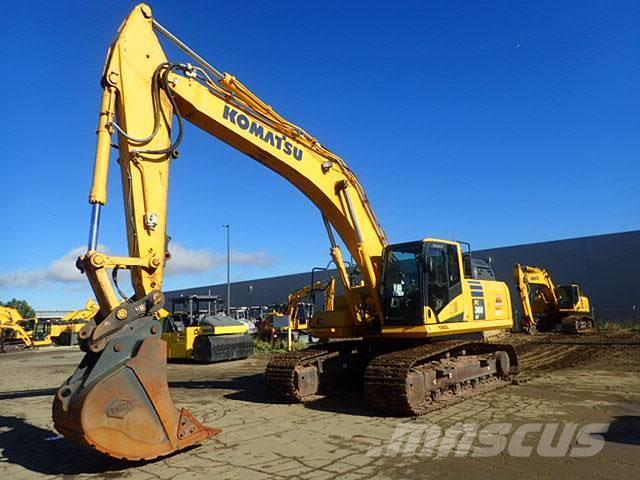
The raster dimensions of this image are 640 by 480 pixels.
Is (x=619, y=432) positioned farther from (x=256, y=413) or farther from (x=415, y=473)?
(x=256, y=413)

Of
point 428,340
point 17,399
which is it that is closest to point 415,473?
point 428,340

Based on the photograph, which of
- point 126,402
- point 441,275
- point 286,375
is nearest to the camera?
point 126,402

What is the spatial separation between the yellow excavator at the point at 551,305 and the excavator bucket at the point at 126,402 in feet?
74.5

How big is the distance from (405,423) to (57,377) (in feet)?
41.9

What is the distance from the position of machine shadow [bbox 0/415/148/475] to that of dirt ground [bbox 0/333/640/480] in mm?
14

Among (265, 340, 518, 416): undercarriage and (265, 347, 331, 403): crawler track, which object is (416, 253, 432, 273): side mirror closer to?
(265, 340, 518, 416): undercarriage

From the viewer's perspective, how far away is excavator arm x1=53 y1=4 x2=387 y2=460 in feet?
18.3

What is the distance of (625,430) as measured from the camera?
7141mm

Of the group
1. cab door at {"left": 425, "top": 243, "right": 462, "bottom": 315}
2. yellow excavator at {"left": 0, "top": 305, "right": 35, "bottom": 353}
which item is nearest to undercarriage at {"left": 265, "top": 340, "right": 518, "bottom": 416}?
cab door at {"left": 425, "top": 243, "right": 462, "bottom": 315}

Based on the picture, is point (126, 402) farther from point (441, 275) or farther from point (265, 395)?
point (441, 275)

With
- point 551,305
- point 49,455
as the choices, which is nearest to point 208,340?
point 49,455

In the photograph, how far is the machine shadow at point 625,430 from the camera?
21.8 feet

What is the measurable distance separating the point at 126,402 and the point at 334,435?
9.75 ft

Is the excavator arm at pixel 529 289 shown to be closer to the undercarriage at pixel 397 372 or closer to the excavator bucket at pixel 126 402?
the undercarriage at pixel 397 372
